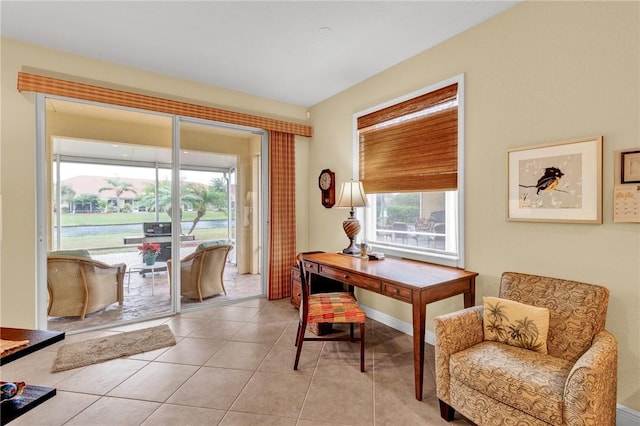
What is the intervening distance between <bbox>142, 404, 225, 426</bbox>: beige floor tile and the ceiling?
2.77 metres

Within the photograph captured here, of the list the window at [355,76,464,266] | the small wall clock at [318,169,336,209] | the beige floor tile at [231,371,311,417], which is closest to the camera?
the beige floor tile at [231,371,311,417]

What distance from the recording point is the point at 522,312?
72.7 inches

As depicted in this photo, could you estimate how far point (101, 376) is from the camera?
2.28 m

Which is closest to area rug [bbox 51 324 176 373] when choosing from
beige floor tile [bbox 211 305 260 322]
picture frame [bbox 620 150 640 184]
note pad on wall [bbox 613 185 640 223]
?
beige floor tile [bbox 211 305 260 322]

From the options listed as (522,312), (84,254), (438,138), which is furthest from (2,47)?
(522,312)

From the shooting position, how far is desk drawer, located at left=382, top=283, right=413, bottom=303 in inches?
82.7

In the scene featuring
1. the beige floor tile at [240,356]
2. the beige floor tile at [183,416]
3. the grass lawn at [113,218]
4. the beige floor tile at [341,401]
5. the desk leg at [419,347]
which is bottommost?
the beige floor tile at [341,401]

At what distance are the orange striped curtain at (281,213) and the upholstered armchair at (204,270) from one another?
2.06 ft

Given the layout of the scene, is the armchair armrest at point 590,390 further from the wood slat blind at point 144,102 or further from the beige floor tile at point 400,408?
the wood slat blind at point 144,102

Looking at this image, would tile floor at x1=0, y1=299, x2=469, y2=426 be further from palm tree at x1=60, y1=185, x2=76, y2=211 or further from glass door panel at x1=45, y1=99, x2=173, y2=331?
palm tree at x1=60, y1=185, x2=76, y2=211

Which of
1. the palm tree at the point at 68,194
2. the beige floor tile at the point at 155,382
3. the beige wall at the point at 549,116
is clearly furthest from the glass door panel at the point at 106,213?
the beige wall at the point at 549,116

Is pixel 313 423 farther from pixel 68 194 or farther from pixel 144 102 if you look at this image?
pixel 144 102

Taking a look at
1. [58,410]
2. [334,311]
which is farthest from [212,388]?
[334,311]

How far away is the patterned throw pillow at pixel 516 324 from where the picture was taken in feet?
5.84
